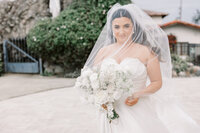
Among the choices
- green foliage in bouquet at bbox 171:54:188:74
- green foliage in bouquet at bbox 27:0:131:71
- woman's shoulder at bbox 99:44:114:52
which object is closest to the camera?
woman's shoulder at bbox 99:44:114:52

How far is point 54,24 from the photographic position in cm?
888

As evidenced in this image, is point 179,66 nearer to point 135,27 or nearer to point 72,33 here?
point 72,33

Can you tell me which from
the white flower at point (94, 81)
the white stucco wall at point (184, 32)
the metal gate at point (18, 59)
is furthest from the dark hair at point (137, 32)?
the white stucco wall at point (184, 32)

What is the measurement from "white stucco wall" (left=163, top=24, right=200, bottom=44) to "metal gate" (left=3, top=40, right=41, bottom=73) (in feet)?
34.0

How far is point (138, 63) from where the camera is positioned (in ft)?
A: 6.33

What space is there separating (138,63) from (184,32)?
A: 15.5 metres

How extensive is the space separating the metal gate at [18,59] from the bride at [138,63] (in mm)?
8487

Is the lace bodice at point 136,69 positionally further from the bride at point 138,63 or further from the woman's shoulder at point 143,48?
the woman's shoulder at point 143,48

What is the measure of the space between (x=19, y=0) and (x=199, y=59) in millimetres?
11586

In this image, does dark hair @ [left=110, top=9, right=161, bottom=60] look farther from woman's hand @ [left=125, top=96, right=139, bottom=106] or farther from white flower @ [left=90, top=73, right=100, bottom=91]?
white flower @ [left=90, top=73, right=100, bottom=91]

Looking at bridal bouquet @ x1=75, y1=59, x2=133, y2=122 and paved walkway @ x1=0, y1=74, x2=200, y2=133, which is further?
paved walkway @ x1=0, y1=74, x2=200, y2=133

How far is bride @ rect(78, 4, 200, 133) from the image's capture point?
1.94 meters

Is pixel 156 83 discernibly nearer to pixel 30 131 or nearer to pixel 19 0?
pixel 30 131

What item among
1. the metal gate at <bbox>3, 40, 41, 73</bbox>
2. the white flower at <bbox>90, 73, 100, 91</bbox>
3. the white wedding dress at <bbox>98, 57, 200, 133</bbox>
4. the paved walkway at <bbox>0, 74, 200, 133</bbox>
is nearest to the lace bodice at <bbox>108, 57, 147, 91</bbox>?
the white wedding dress at <bbox>98, 57, 200, 133</bbox>
